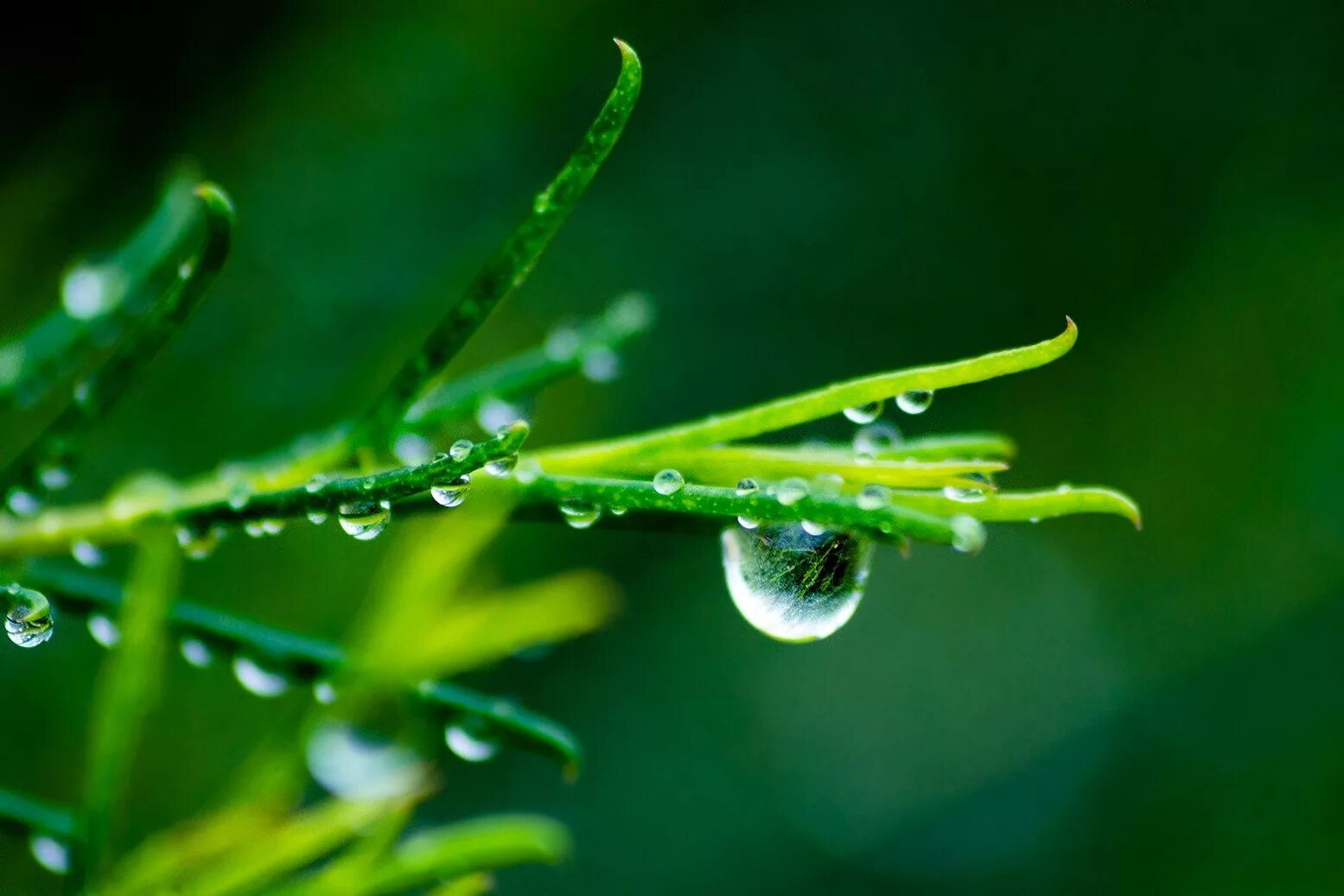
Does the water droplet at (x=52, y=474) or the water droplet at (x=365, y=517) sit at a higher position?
the water droplet at (x=52, y=474)

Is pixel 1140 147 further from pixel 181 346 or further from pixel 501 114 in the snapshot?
pixel 181 346

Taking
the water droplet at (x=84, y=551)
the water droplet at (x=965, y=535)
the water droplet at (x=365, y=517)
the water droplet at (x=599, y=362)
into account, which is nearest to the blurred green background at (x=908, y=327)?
the water droplet at (x=599, y=362)

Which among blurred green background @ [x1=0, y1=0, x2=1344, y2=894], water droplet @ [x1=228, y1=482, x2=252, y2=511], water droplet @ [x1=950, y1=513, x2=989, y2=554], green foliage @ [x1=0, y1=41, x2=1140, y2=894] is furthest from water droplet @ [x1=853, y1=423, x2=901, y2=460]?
blurred green background @ [x1=0, y1=0, x2=1344, y2=894]

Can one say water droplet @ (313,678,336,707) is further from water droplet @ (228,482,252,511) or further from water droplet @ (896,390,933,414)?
water droplet @ (896,390,933,414)

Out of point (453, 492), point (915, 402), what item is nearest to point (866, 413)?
point (915, 402)

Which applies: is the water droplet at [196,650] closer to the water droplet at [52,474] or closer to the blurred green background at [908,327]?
the water droplet at [52,474]
